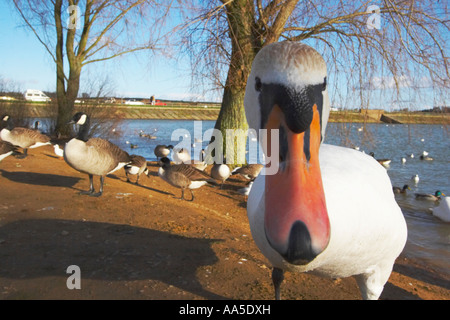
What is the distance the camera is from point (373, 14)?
7.22m

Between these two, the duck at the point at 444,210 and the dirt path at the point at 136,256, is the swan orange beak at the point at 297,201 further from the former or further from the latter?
the duck at the point at 444,210

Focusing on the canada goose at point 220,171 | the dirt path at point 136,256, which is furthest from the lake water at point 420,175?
the canada goose at point 220,171

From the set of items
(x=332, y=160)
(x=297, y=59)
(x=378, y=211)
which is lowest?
(x=378, y=211)

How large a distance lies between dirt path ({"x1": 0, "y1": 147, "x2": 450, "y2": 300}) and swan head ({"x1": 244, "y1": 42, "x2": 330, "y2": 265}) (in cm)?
175

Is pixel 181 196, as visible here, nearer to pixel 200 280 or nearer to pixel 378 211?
pixel 200 280

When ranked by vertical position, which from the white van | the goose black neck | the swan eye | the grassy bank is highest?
the white van

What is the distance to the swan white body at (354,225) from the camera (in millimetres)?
2010

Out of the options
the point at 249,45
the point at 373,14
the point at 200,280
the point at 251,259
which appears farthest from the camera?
the point at 249,45

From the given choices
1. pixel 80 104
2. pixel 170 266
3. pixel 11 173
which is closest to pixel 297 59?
pixel 170 266

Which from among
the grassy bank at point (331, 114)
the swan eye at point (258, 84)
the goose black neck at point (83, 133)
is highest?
the grassy bank at point (331, 114)

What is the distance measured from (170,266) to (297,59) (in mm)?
2541

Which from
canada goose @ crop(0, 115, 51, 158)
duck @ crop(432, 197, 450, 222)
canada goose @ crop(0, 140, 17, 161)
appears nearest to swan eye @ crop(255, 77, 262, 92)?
canada goose @ crop(0, 140, 17, 161)

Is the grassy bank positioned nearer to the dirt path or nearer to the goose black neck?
the dirt path

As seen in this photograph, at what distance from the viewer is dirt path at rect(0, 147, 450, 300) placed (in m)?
3.16
